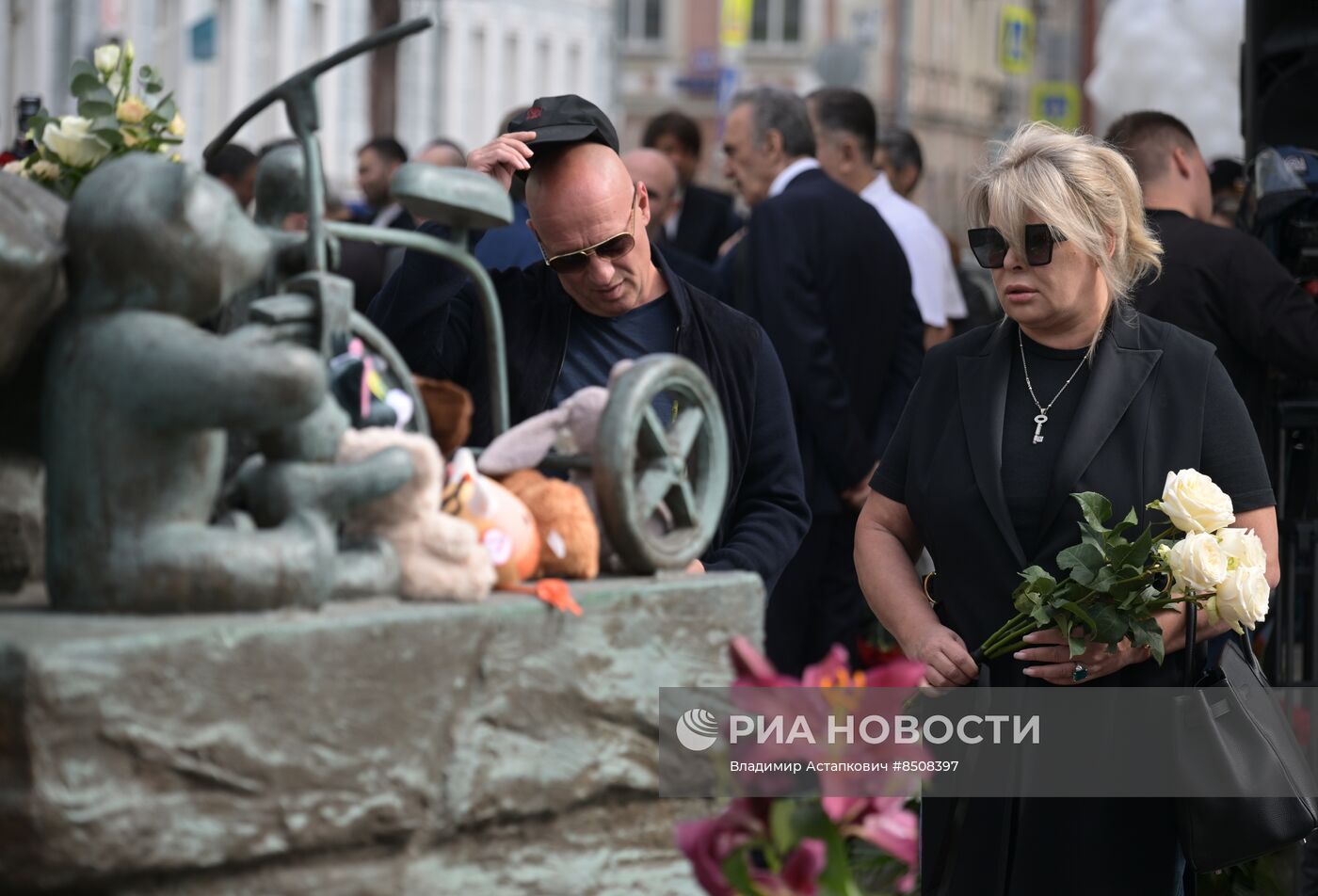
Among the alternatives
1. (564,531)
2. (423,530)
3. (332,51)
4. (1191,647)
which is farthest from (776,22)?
(423,530)

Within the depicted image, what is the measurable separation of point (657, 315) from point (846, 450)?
279cm

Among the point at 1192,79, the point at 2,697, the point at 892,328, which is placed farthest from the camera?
the point at 1192,79

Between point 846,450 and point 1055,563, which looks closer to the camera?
point 1055,563

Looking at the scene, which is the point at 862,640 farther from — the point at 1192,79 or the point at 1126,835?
the point at 1192,79

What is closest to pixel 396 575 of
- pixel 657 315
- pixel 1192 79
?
pixel 657 315

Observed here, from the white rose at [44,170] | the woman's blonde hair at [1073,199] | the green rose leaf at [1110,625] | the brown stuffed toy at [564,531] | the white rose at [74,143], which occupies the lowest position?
the green rose leaf at [1110,625]

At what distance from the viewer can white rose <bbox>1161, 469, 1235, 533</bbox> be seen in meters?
3.06

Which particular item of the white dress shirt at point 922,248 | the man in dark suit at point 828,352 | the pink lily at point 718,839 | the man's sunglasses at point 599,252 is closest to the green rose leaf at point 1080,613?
the man's sunglasses at point 599,252

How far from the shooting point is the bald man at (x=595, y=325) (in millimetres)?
3074

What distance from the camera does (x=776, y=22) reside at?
49.4 metres

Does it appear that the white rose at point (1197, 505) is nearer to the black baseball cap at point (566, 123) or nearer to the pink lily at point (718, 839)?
the black baseball cap at point (566, 123)

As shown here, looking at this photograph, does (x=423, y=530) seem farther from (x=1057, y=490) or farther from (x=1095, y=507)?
(x=1057, y=490)

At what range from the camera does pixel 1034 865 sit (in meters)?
3.36

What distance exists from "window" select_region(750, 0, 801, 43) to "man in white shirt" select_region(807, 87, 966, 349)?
42304 mm
